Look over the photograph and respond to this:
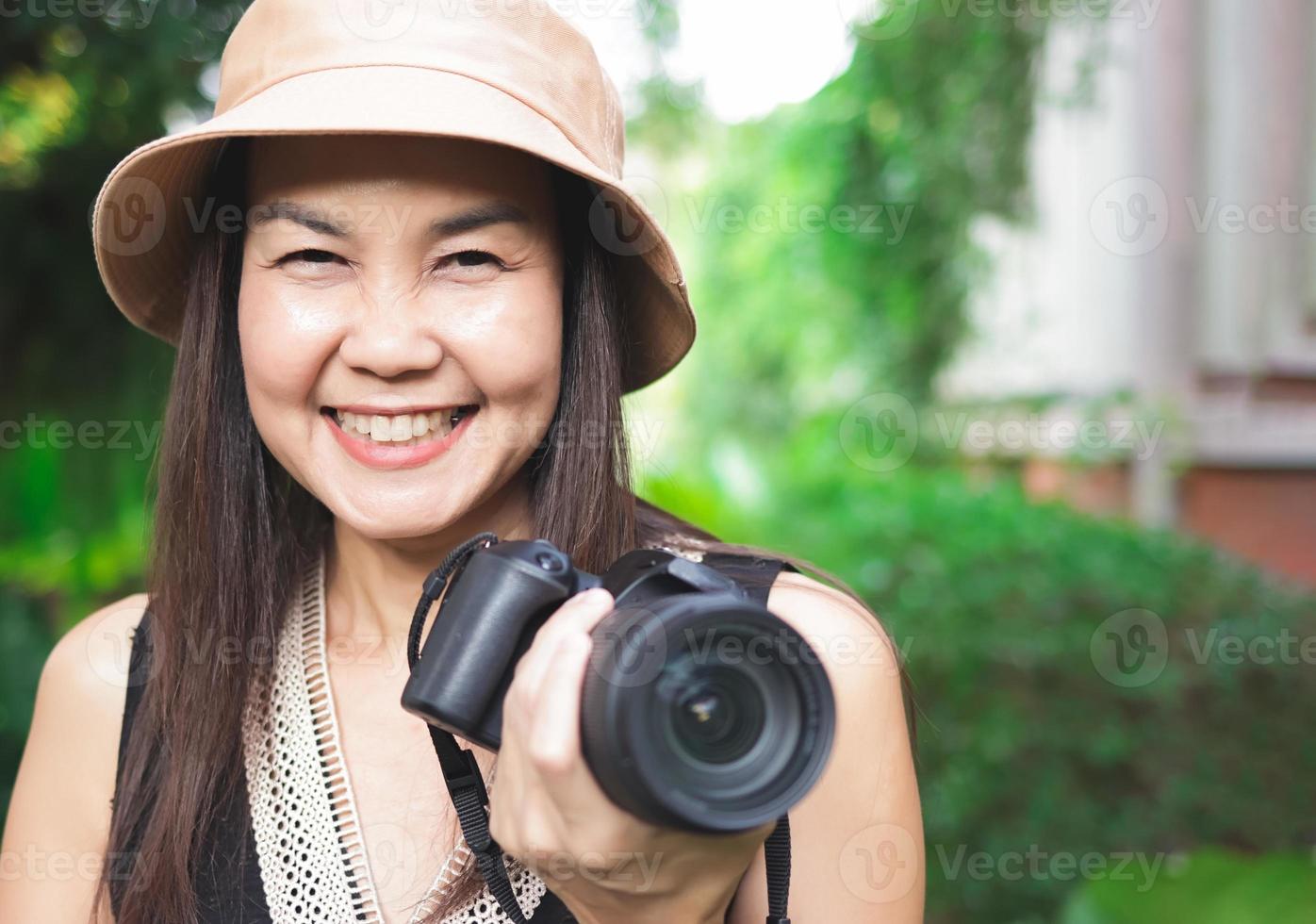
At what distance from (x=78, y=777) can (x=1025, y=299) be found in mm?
5257

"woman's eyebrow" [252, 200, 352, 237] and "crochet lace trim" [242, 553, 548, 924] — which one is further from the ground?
"woman's eyebrow" [252, 200, 352, 237]

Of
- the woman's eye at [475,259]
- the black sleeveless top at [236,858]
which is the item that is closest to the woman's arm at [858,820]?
the black sleeveless top at [236,858]

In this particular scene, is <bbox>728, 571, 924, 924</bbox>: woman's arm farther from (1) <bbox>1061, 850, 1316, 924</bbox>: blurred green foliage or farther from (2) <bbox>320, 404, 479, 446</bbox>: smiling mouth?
(1) <bbox>1061, 850, 1316, 924</bbox>: blurred green foliage

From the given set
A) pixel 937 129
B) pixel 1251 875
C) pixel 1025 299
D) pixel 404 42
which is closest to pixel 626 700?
pixel 404 42

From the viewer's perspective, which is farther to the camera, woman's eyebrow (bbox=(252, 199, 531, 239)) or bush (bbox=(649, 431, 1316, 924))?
bush (bbox=(649, 431, 1316, 924))

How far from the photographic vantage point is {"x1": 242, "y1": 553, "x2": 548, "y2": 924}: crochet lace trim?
5.13 feet

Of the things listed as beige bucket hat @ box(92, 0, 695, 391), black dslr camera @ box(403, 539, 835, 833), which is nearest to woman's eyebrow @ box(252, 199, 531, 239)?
beige bucket hat @ box(92, 0, 695, 391)

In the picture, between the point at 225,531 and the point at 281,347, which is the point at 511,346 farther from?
the point at 225,531

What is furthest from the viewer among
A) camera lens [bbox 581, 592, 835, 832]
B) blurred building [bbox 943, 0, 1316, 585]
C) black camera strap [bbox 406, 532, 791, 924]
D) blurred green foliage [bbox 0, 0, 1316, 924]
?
blurred building [bbox 943, 0, 1316, 585]

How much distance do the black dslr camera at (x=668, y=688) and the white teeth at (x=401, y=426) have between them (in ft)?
1.04

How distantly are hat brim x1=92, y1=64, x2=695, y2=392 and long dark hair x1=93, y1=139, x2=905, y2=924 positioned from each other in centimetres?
5

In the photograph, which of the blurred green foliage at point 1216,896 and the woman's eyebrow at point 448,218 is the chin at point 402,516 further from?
the blurred green foliage at point 1216,896

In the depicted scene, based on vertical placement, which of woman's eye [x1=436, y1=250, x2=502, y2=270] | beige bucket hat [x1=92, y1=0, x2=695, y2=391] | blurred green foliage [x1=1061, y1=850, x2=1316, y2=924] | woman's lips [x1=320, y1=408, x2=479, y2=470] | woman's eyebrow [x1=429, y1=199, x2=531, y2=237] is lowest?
blurred green foliage [x1=1061, y1=850, x2=1316, y2=924]

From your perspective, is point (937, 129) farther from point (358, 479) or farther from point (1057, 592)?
point (358, 479)
